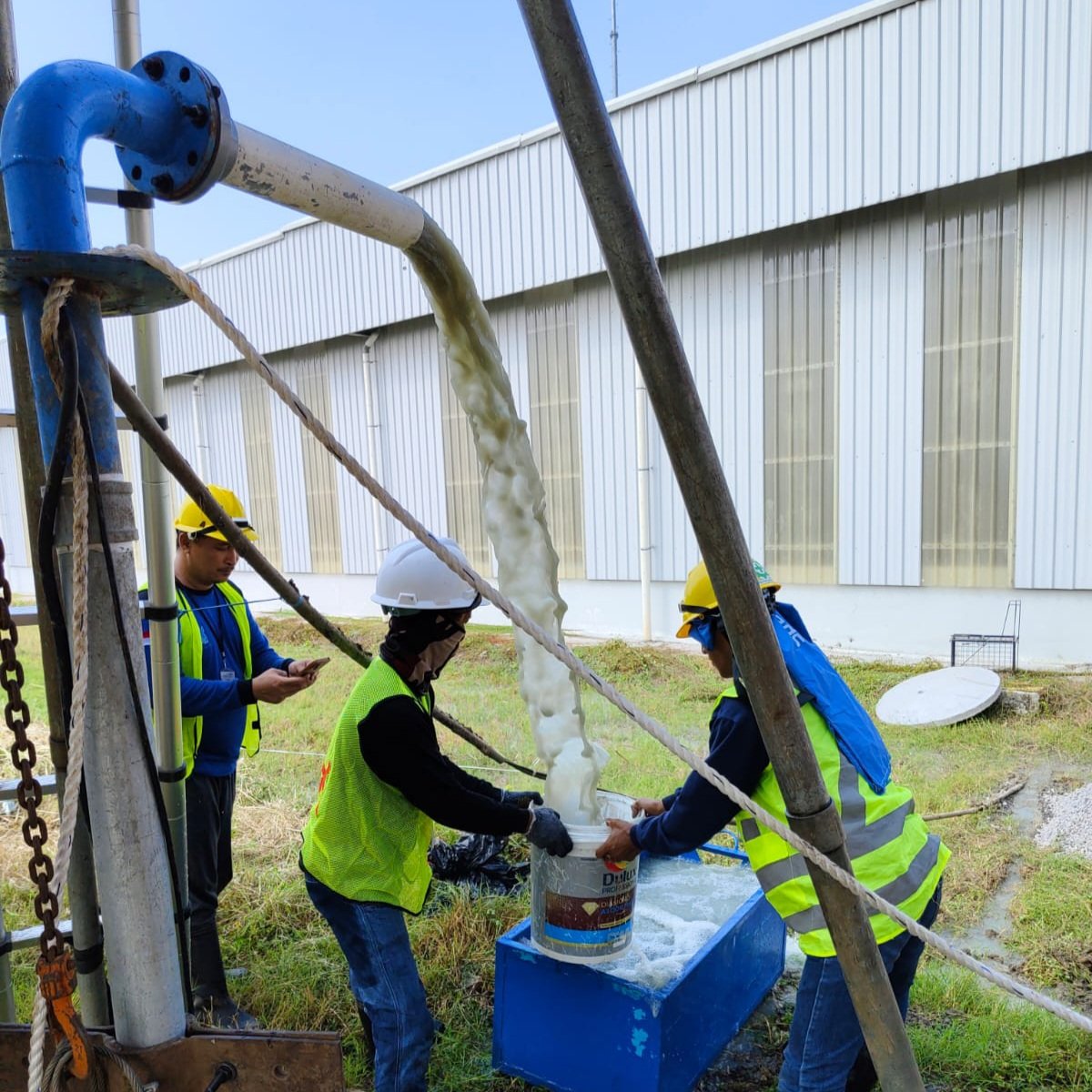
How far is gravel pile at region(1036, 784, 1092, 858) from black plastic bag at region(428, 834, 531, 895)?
2970 millimetres

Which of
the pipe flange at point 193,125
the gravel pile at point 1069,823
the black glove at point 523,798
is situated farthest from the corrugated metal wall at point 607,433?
the pipe flange at point 193,125

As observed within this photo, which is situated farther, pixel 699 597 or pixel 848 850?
pixel 699 597

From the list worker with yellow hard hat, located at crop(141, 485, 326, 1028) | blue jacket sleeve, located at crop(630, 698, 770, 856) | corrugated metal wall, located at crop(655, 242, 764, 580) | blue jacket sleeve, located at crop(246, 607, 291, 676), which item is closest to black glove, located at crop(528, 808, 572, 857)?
blue jacket sleeve, located at crop(630, 698, 770, 856)

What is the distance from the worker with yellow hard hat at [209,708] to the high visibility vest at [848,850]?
183cm

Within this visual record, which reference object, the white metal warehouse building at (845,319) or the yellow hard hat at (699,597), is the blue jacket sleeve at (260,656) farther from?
the white metal warehouse building at (845,319)

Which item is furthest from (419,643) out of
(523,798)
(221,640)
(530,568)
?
(221,640)

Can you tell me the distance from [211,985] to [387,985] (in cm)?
133

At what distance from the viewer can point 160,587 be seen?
2.71 m

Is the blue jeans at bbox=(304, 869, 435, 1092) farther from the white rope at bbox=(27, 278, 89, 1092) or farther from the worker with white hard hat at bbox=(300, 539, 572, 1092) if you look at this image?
the white rope at bbox=(27, 278, 89, 1092)

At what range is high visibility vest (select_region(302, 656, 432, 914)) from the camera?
2.44 m

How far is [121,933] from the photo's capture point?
1396mm

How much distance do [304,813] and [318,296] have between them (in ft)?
35.4

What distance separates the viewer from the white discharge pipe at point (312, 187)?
58.1 inches

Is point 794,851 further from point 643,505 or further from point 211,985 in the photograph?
point 643,505
